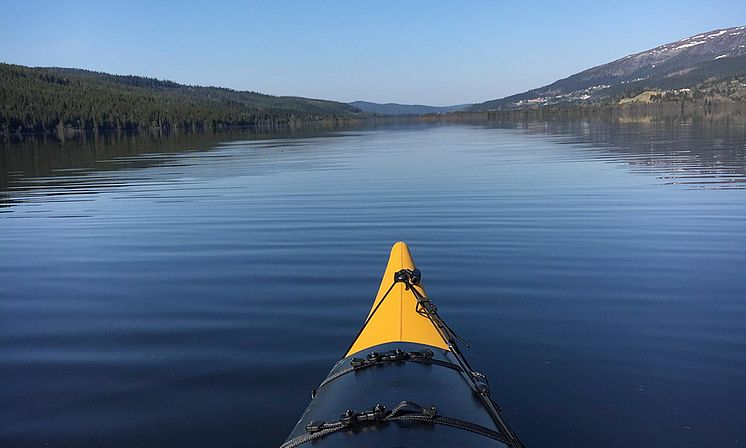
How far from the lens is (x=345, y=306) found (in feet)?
34.5

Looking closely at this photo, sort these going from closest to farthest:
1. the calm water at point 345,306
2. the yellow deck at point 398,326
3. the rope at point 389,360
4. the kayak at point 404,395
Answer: the kayak at point 404,395 → the rope at point 389,360 → the yellow deck at point 398,326 → the calm water at point 345,306

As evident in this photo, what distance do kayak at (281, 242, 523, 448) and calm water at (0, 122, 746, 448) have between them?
151cm

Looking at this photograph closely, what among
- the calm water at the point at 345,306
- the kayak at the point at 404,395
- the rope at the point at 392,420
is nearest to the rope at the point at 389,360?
the kayak at the point at 404,395

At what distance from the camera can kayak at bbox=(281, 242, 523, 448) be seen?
4074 mm

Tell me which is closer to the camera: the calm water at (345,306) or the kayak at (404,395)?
the kayak at (404,395)

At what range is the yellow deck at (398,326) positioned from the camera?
633cm

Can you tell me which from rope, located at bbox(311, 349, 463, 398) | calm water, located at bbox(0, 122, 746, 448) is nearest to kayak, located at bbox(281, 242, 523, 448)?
rope, located at bbox(311, 349, 463, 398)

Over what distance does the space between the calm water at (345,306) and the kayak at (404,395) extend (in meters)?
1.51

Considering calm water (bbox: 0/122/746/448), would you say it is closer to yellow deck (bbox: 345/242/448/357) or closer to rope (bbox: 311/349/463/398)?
yellow deck (bbox: 345/242/448/357)

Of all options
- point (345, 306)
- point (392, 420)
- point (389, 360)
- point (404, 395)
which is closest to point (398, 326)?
point (389, 360)

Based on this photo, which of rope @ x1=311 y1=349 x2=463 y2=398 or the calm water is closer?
rope @ x1=311 y1=349 x2=463 y2=398

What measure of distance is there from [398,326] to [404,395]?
6.06ft

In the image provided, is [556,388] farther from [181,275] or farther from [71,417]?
[181,275]

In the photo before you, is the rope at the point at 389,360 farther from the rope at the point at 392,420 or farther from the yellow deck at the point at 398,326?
the rope at the point at 392,420
